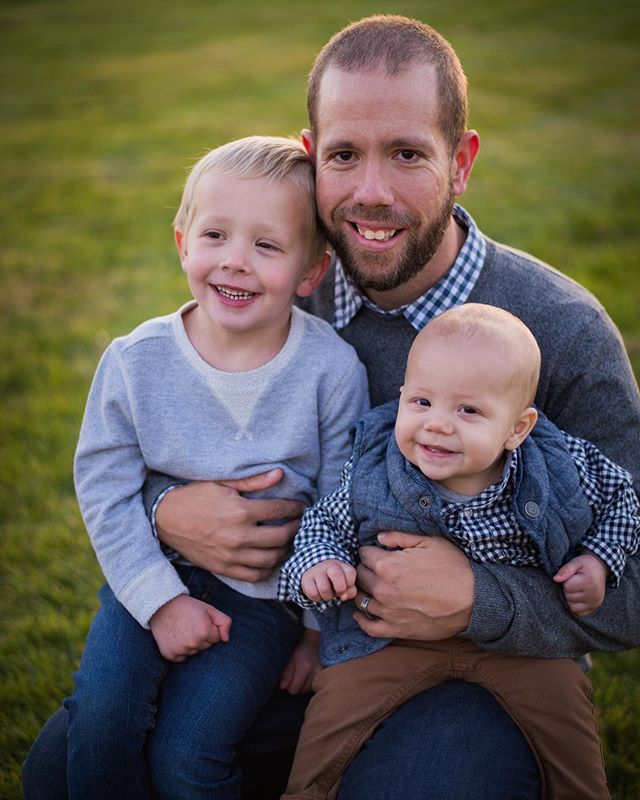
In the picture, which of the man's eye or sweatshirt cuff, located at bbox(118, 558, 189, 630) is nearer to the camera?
sweatshirt cuff, located at bbox(118, 558, 189, 630)

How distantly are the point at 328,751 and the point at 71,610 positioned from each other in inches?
69.5

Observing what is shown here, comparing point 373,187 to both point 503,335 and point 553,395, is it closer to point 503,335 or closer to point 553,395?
point 503,335

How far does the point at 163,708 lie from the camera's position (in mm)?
2375

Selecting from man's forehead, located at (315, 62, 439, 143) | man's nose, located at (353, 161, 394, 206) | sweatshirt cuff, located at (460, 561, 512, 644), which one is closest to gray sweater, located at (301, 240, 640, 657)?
sweatshirt cuff, located at (460, 561, 512, 644)

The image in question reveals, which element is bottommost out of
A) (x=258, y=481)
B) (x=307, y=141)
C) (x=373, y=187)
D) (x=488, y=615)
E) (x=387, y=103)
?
(x=488, y=615)

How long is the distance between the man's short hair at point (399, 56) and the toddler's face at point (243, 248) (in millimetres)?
438

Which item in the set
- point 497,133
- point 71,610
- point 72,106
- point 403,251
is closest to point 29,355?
point 71,610

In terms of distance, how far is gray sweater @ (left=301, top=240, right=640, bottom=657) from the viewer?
2236mm

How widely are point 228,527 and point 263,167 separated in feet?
3.69

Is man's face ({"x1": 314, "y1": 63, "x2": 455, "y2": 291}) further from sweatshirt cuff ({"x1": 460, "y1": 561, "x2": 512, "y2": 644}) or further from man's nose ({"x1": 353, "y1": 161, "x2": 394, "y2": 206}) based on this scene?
sweatshirt cuff ({"x1": 460, "y1": 561, "x2": 512, "y2": 644})

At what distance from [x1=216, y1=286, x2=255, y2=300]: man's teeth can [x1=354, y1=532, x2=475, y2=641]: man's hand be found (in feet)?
2.80

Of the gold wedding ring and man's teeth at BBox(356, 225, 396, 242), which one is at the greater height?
man's teeth at BBox(356, 225, 396, 242)

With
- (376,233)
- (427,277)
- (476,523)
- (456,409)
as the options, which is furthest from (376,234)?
(476,523)

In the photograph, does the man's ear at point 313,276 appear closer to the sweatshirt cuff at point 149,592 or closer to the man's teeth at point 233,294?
the man's teeth at point 233,294
